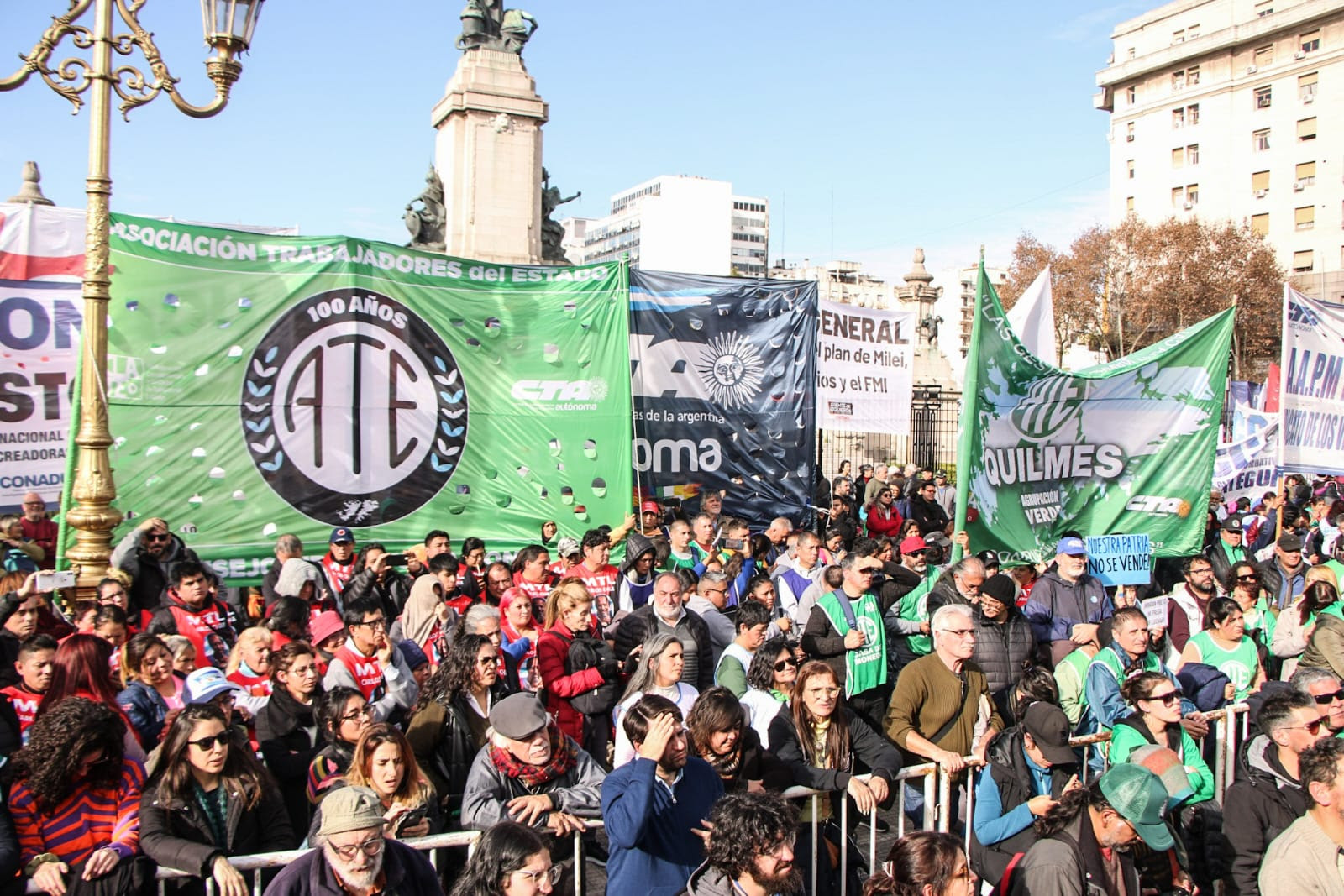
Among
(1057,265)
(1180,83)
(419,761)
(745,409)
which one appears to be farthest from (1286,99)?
(419,761)

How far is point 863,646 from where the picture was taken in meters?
6.80

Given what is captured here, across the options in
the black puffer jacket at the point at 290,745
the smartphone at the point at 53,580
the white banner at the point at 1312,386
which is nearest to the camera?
the black puffer jacket at the point at 290,745

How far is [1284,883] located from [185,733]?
4017 millimetres

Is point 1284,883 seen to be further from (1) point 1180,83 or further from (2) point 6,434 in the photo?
(1) point 1180,83

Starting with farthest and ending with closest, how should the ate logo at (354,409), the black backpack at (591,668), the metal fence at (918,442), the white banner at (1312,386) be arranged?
the metal fence at (918,442), the white banner at (1312,386), the ate logo at (354,409), the black backpack at (591,668)

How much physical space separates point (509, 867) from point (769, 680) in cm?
225

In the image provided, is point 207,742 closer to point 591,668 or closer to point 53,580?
point 591,668

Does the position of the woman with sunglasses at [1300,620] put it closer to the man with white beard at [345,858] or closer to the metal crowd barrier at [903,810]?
the metal crowd barrier at [903,810]

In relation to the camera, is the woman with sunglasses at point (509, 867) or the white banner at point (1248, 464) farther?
the white banner at point (1248, 464)

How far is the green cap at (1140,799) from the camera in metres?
4.13

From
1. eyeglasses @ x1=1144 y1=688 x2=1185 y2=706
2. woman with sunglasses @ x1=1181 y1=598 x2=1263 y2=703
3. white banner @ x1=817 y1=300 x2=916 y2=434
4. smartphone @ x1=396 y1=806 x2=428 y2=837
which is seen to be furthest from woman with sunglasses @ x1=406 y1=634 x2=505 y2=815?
white banner @ x1=817 y1=300 x2=916 y2=434

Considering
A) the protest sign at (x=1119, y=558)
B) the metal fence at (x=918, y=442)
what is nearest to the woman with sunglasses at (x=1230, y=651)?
the protest sign at (x=1119, y=558)

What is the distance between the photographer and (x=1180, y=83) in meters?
58.4

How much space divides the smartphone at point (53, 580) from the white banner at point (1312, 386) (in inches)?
420
